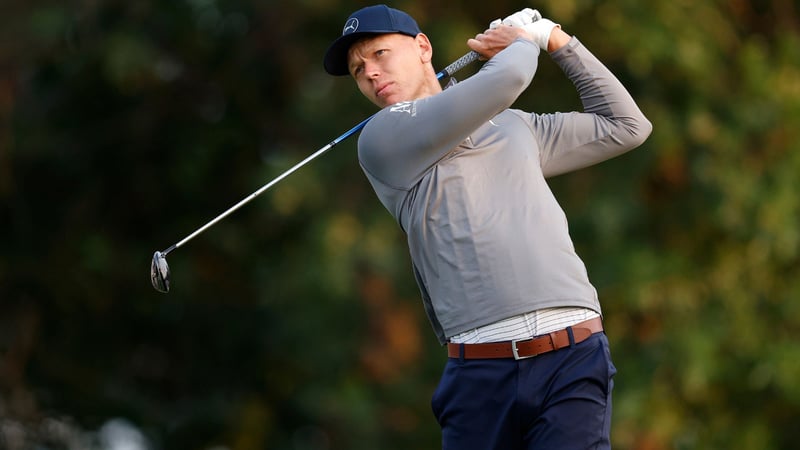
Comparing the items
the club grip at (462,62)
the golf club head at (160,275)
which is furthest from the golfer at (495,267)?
the golf club head at (160,275)

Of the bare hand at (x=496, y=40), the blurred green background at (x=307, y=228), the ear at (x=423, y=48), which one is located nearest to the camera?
the bare hand at (x=496, y=40)

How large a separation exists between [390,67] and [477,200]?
1.53 feet

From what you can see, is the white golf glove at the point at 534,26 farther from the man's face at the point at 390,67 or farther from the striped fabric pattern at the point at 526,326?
the striped fabric pattern at the point at 526,326

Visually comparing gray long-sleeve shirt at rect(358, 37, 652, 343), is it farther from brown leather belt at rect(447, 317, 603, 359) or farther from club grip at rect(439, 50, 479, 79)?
club grip at rect(439, 50, 479, 79)

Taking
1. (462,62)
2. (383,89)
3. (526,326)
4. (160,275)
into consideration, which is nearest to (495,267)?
(526,326)

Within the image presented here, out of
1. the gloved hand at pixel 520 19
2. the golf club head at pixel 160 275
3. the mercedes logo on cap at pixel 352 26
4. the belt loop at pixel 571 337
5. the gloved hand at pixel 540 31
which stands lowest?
the belt loop at pixel 571 337

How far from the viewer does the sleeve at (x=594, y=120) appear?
3.65 meters

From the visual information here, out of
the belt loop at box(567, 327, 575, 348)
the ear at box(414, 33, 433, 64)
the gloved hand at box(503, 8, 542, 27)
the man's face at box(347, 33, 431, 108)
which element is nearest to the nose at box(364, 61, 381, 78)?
the man's face at box(347, 33, 431, 108)

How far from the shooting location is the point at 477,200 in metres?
3.34

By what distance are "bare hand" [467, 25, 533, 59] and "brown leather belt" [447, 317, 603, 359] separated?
2.30 ft

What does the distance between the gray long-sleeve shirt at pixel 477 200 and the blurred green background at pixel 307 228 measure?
4812mm

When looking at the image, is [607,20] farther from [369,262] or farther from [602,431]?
[602,431]

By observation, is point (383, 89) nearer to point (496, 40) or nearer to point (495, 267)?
point (496, 40)

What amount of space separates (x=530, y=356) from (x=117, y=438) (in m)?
8.59
